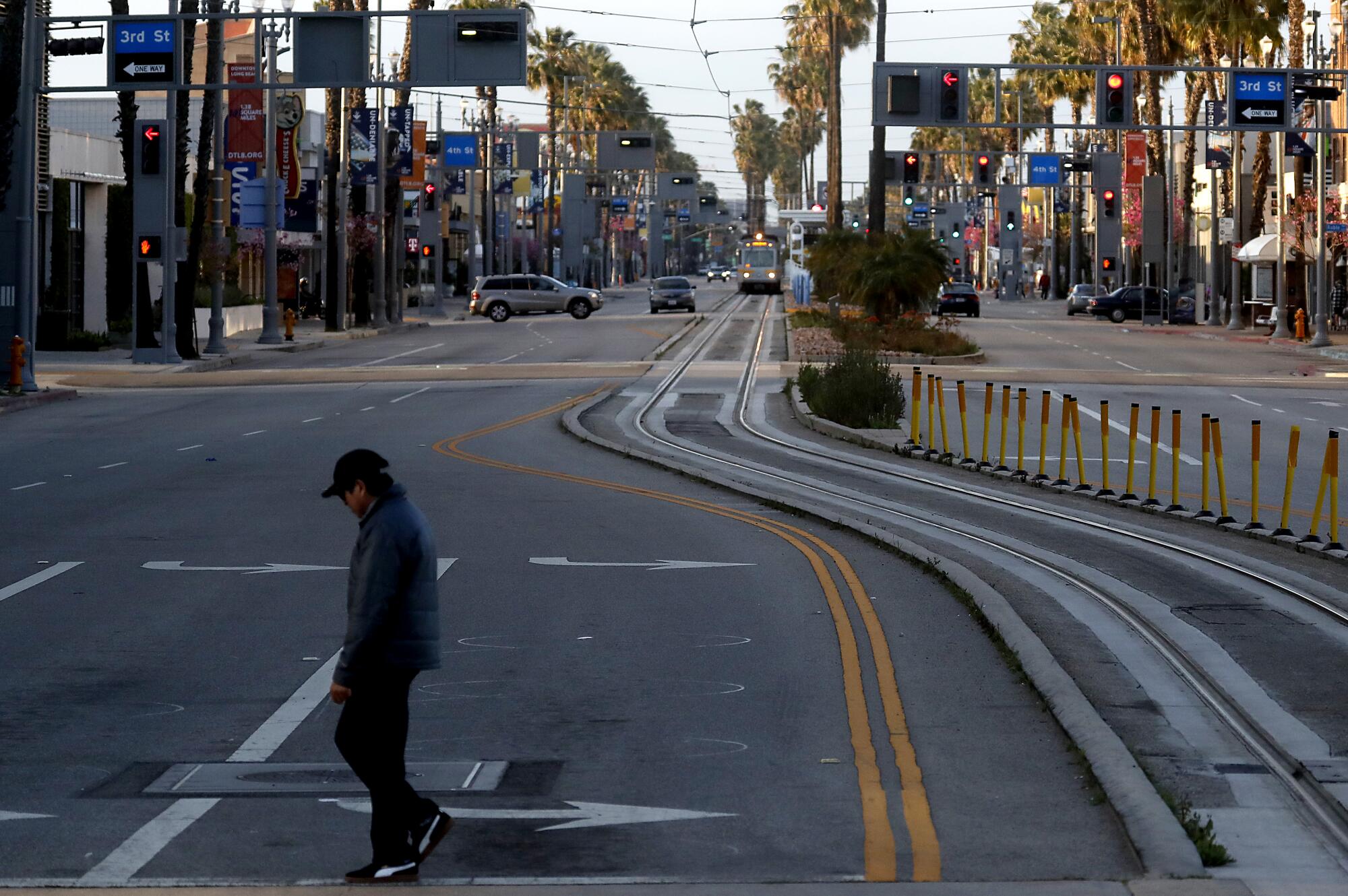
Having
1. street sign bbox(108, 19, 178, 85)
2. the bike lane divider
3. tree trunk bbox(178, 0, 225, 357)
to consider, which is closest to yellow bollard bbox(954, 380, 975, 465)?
the bike lane divider

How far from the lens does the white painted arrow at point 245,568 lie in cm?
1414

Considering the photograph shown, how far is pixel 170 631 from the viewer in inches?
459

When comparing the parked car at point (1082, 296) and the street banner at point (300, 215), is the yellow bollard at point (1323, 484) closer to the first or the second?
the street banner at point (300, 215)

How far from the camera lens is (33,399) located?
33.2m

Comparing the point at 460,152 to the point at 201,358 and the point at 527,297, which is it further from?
the point at 201,358

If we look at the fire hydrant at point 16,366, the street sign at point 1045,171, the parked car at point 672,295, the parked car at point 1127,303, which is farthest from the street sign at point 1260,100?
the street sign at point 1045,171

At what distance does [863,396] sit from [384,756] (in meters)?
21.2

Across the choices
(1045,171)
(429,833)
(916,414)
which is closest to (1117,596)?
(429,833)

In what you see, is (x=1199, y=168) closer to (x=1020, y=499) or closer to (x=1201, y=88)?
(x=1201, y=88)

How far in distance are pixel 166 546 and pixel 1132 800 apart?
Answer: 1024 cm

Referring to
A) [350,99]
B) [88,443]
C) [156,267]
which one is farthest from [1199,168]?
[88,443]

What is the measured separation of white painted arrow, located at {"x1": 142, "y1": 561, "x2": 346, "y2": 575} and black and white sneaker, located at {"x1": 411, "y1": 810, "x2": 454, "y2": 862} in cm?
760

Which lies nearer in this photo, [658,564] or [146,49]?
[658,564]

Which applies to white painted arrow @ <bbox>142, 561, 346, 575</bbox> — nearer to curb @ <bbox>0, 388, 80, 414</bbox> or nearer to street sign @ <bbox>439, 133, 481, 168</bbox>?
curb @ <bbox>0, 388, 80, 414</bbox>
